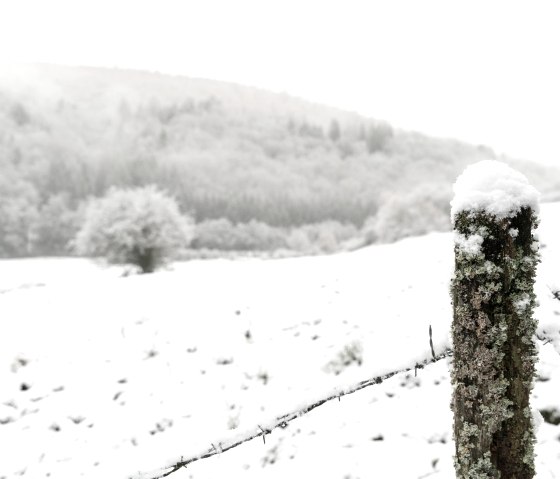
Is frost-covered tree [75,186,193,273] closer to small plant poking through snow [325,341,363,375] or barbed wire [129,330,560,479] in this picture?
small plant poking through snow [325,341,363,375]

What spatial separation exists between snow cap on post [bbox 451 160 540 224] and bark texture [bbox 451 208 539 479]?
3cm

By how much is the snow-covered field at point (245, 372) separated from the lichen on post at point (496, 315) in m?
0.30

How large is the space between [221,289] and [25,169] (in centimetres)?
15377

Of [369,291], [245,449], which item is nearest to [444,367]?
[245,449]

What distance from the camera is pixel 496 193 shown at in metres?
1.54

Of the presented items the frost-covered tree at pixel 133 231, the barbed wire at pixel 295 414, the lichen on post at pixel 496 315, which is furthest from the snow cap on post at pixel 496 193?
the frost-covered tree at pixel 133 231

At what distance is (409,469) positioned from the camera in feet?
12.3

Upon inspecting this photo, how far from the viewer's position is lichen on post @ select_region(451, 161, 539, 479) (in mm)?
1549

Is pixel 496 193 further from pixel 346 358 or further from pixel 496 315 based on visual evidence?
pixel 346 358

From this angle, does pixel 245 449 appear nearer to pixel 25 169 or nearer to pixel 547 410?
pixel 547 410

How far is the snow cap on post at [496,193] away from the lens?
1.53 m

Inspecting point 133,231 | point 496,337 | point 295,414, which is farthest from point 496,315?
point 133,231

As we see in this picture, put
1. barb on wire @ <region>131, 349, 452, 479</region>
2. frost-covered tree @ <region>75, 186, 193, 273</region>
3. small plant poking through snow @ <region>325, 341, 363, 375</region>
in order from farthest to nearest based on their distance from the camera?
1. frost-covered tree @ <region>75, 186, 193, 273</region>
2. small plant poking through snow @ <region>325, 341, 363, 375</region>
3. barb on wire @ <region>131, 349, 452, 479</region>

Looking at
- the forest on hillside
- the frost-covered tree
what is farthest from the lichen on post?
the forest on hillside
